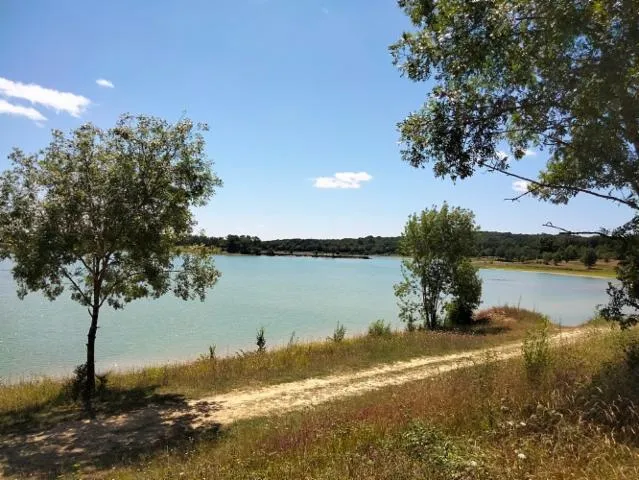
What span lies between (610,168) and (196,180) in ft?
30.9

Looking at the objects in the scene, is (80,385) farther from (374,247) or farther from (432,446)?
(374,247)

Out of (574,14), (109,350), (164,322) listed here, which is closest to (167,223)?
(574,14)

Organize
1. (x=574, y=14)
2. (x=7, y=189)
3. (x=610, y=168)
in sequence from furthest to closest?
1. (x=7, y=189)
2. (x=610, y=168)
3. (x=574, y=14)

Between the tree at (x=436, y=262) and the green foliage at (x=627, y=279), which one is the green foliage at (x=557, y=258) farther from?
the green foliage at (x=627, y=279)

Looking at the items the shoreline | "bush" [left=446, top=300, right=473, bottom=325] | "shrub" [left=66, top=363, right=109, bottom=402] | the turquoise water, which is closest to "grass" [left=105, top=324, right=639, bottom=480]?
"shrub" [left=66, top=363, right=109, bottom=402]

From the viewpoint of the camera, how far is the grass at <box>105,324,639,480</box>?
4867 mm

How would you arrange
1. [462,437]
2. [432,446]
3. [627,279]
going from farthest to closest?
[627,279]
[462,437]
[432,446]

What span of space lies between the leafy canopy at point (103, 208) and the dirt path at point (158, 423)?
3585 mm

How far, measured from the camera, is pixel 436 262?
89.5 feet

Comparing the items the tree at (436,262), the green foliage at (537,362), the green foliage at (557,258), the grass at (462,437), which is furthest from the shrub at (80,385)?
the green foliage at (557,258)

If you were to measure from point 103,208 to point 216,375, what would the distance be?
5892mm

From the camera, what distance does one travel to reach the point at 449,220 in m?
27.1

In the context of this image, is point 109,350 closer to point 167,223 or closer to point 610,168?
point 167,223

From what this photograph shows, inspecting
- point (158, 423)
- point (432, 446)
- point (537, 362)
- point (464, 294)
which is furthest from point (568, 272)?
point (432, 446)
